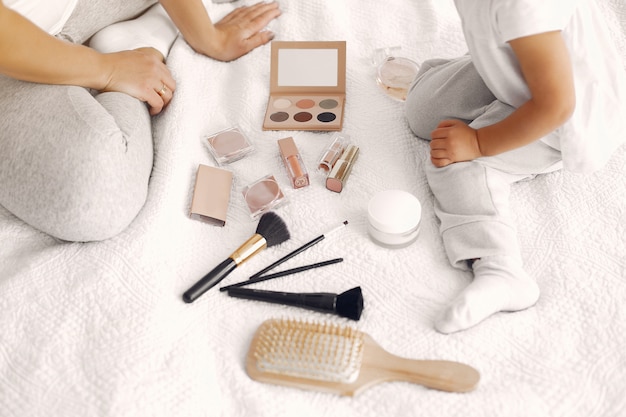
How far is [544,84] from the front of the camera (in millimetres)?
778

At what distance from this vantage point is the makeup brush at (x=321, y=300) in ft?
2.72

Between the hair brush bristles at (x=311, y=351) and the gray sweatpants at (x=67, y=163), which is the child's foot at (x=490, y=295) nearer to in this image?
the hair brush bristles at (x=311, y=351)

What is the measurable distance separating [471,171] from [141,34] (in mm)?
679

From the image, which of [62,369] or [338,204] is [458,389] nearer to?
[338,204]

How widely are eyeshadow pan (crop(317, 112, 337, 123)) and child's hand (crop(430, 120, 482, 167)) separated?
213 millimetres

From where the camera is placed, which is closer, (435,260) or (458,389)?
(458,389)

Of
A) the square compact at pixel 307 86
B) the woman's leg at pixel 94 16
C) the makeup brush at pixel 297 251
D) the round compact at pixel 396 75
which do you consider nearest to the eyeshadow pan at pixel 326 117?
the square compact at pixel 307 86

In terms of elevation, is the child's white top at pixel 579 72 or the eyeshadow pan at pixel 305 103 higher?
the child's white top at pixel 579 72

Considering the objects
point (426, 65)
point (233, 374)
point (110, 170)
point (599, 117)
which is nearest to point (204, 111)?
point (110, 170)

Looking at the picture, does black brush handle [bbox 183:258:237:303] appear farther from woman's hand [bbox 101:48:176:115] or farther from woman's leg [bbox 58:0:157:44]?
woman's leg [bbox 58:0:157:44]

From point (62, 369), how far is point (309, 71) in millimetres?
657

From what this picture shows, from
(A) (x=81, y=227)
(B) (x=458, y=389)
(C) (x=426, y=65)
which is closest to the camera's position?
(B) (x=458, y=389)

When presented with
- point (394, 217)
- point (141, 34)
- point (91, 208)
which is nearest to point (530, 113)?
point (394, 217)

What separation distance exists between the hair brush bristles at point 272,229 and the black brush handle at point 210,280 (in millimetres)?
65
